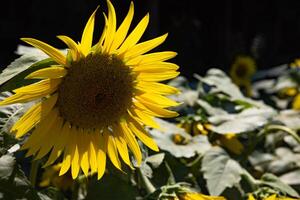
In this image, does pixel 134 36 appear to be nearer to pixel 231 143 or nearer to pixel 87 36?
pixel 87 36

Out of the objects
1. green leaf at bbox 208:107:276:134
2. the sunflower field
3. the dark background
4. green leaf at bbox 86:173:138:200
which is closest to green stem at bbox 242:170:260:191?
the sunflower field

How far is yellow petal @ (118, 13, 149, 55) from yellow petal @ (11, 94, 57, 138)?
0.39ft

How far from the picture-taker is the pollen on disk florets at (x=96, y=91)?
877 mm

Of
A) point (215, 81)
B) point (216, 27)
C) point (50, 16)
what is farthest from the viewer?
point (216, 27)

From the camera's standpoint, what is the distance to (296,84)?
2.02 metres

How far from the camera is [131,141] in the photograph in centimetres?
93

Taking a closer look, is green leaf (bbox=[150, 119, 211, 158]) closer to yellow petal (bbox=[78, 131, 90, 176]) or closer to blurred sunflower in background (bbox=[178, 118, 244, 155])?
blurred sunflower in background (bbox=[178, 118, 244, 155])

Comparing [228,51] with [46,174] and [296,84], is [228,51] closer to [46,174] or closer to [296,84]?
[296,84]

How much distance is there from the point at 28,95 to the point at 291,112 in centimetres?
95

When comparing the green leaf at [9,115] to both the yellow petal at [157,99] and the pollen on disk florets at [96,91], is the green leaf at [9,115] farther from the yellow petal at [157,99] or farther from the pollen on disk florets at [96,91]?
the yellow petal at [157,99]

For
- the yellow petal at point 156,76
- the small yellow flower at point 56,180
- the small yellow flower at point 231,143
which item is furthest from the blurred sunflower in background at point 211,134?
the yellow petal at point 156,76

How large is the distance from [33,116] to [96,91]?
118mm

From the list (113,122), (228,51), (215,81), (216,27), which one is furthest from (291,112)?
(216,27)

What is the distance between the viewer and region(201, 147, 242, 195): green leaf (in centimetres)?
108
